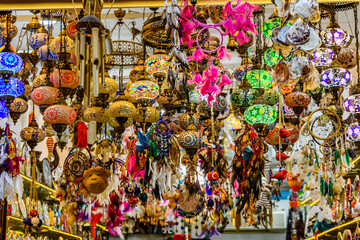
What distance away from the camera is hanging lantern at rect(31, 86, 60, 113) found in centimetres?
387

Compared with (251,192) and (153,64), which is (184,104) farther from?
(251,192)

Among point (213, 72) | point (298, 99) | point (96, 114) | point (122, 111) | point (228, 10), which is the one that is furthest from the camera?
point (96, 114)

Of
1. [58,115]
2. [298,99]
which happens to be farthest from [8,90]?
[298,99]

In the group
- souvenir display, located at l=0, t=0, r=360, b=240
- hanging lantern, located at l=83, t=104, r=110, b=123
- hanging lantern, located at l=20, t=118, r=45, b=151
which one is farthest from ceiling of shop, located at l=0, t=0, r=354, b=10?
hanging lantern, located at l=20, t=118, r=45, b=151

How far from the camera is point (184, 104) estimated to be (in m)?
4.64

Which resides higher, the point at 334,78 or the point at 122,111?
the point at 334,78

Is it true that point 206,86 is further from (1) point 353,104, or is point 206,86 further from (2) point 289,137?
(2) point 289,137

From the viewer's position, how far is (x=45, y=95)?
387 centimetres

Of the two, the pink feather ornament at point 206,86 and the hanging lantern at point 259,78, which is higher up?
the hanging lantern at point 259,78

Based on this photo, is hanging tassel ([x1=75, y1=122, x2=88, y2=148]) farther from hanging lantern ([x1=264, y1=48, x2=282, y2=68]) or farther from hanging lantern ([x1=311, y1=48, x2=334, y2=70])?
hanging lantern ([x1=311, y1=48, x2=334, y2=70])

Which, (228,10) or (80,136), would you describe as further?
(80,136)

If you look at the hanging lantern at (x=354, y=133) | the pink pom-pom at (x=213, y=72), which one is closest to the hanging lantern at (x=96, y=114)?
the pink pom-pom at (x=213, y=72)

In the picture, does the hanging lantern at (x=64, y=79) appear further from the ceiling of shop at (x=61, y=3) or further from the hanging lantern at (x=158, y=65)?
the ceiling of shop at (x=61, y=3)

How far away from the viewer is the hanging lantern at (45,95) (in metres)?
3.87
